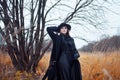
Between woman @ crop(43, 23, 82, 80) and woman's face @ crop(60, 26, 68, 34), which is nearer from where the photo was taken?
woman's face @ crop(60, 26, 68, 34)

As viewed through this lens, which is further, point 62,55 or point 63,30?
point 62,55

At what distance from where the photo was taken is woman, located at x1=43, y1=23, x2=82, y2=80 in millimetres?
9844

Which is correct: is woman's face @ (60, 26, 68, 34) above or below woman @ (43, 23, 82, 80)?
above

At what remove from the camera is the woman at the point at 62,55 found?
388 inches

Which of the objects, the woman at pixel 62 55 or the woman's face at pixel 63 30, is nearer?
the woman's face at pixel 63 30

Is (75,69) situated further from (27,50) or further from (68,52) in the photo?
(27,50)

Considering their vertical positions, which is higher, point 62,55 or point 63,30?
point 63,30

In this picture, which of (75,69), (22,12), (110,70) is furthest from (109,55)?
(22,12)

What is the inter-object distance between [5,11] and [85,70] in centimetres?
327

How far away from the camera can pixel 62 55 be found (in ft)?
32.4

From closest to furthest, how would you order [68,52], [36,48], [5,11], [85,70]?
[68,52]
[85,70]
[5,11]
[36,48]

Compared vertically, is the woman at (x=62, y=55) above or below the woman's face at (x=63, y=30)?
below

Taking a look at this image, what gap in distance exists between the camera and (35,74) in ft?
44.8

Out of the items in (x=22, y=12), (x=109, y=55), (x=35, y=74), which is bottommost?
(x=35, y=74)
